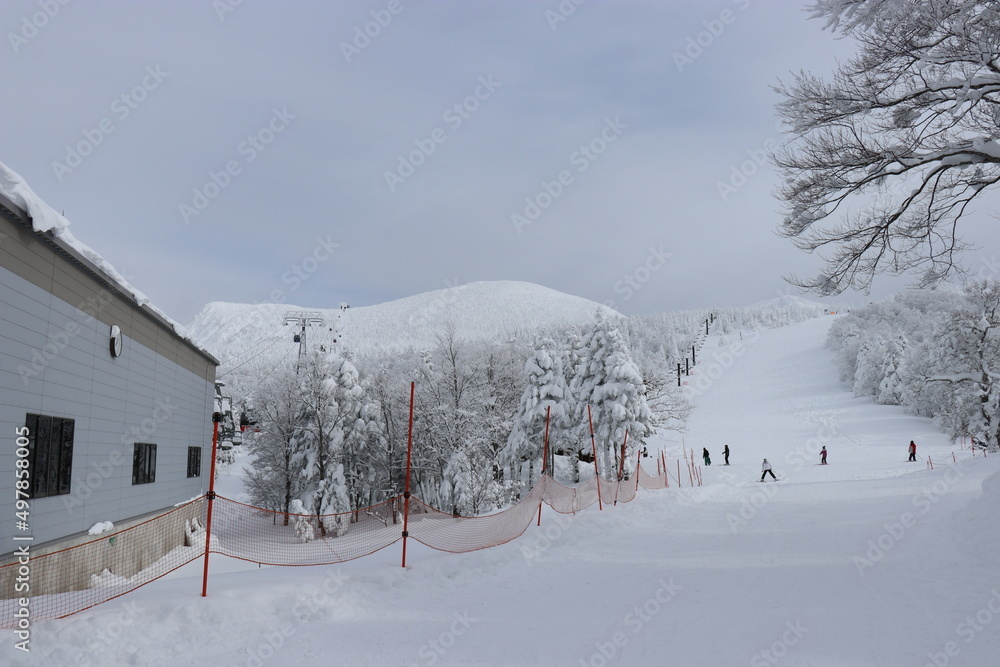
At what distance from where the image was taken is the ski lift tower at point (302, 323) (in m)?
38.5

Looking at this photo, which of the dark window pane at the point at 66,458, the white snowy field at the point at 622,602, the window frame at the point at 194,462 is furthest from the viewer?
the window frame at the point at 194,462

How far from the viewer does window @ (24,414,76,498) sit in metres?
10.5

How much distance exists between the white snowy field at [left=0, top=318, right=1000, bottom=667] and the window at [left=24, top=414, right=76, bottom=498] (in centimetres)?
338

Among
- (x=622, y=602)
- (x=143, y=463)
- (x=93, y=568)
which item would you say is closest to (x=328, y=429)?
(x=143, y=463)

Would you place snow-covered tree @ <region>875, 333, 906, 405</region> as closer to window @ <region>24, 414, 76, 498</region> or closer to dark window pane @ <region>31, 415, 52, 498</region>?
window @ <region>24, 414, 76, 498</region>

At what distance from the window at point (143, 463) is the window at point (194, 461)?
4.42 meters

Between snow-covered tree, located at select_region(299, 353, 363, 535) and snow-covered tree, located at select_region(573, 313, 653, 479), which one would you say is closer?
Answer: snow-covered tree, located at select_region(573, 313, 653, 479)

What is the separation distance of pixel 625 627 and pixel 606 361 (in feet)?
91.8

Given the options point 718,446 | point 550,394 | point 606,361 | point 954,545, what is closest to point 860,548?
point 954,545

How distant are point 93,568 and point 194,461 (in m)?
9.52

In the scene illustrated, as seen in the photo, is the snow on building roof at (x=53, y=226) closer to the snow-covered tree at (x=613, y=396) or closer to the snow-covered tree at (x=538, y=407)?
the snow-covered tree at (x=613, y=396)

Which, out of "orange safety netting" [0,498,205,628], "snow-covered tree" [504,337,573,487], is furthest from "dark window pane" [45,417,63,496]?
"snow-covered tree" [504,337,573,487]

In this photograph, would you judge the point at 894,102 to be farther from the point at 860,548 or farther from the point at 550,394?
the point at 550,394

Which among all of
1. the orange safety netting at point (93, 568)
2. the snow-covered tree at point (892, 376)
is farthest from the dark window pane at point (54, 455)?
the snow-covered tree at point (892, 376)
